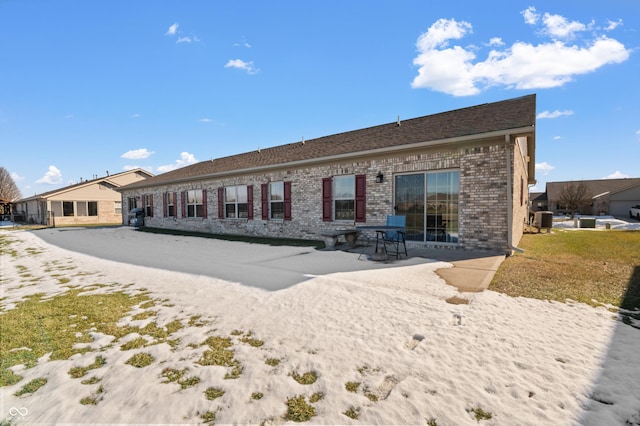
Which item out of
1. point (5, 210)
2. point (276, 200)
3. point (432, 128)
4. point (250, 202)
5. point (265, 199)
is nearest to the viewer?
point (432, 128)

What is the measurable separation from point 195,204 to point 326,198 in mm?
10240

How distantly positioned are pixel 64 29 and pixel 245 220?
9223 mm

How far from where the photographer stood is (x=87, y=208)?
30.7m

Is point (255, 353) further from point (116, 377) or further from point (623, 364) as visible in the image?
point (623, 364)

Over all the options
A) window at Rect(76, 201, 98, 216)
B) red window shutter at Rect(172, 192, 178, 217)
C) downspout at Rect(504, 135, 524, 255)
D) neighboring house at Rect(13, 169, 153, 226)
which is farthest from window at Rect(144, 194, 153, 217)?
downspout at Rect(504, 135, 524, 255)

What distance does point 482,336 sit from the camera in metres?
3.18

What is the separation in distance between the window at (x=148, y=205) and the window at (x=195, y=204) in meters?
5.48

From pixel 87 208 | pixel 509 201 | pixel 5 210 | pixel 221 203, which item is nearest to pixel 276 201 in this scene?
pixel 221 203

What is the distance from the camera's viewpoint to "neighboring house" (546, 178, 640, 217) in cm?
3556

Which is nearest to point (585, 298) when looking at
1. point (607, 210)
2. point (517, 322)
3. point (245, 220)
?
point (517, 322)

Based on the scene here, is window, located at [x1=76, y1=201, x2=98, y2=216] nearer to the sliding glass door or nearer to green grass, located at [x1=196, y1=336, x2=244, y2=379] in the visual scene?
the sliding glass door

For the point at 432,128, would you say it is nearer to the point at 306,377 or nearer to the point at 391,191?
the point at 391,191

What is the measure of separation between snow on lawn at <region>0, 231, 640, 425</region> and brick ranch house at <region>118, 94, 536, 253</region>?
4175mm

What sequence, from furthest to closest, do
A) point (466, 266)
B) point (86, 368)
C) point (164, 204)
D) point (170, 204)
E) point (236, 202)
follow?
point (164, 204), point (170, 204), point (236, 202), point (466, 266), point (86, 368)
